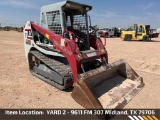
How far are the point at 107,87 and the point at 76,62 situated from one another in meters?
1.13

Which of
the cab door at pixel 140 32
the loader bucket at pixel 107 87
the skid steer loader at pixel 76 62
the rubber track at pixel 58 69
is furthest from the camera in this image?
the cab door at pixel 140 32

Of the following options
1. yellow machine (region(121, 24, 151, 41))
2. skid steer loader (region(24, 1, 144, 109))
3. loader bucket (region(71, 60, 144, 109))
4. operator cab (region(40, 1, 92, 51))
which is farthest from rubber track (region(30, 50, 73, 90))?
yellow machine (region(121, 24, 151, 41))

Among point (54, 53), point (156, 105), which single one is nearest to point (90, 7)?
point (54, 53)

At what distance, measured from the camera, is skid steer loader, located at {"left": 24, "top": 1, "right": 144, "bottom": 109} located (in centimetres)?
464

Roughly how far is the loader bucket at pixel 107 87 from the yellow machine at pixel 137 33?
58.7 ft

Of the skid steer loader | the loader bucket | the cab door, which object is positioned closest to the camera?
the loader bucket

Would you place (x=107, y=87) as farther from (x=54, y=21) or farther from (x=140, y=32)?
(x=140, y=32)

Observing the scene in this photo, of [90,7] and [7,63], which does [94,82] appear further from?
[7,63]

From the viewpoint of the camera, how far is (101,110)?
4031 mm

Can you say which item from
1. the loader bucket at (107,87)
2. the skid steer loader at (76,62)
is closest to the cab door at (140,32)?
the skid steer loader at (76,62)

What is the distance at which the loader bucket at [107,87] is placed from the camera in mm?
4328

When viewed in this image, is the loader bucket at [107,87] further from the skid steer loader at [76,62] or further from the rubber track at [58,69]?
the rubber track at [58,69]

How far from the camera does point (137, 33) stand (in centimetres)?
2325

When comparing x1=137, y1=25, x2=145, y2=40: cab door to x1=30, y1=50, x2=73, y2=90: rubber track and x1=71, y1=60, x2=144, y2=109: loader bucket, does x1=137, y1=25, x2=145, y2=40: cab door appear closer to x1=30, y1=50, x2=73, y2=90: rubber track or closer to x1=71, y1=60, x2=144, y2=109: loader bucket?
x1=71, y1=60, x2=144, y2=109: loader bucket
